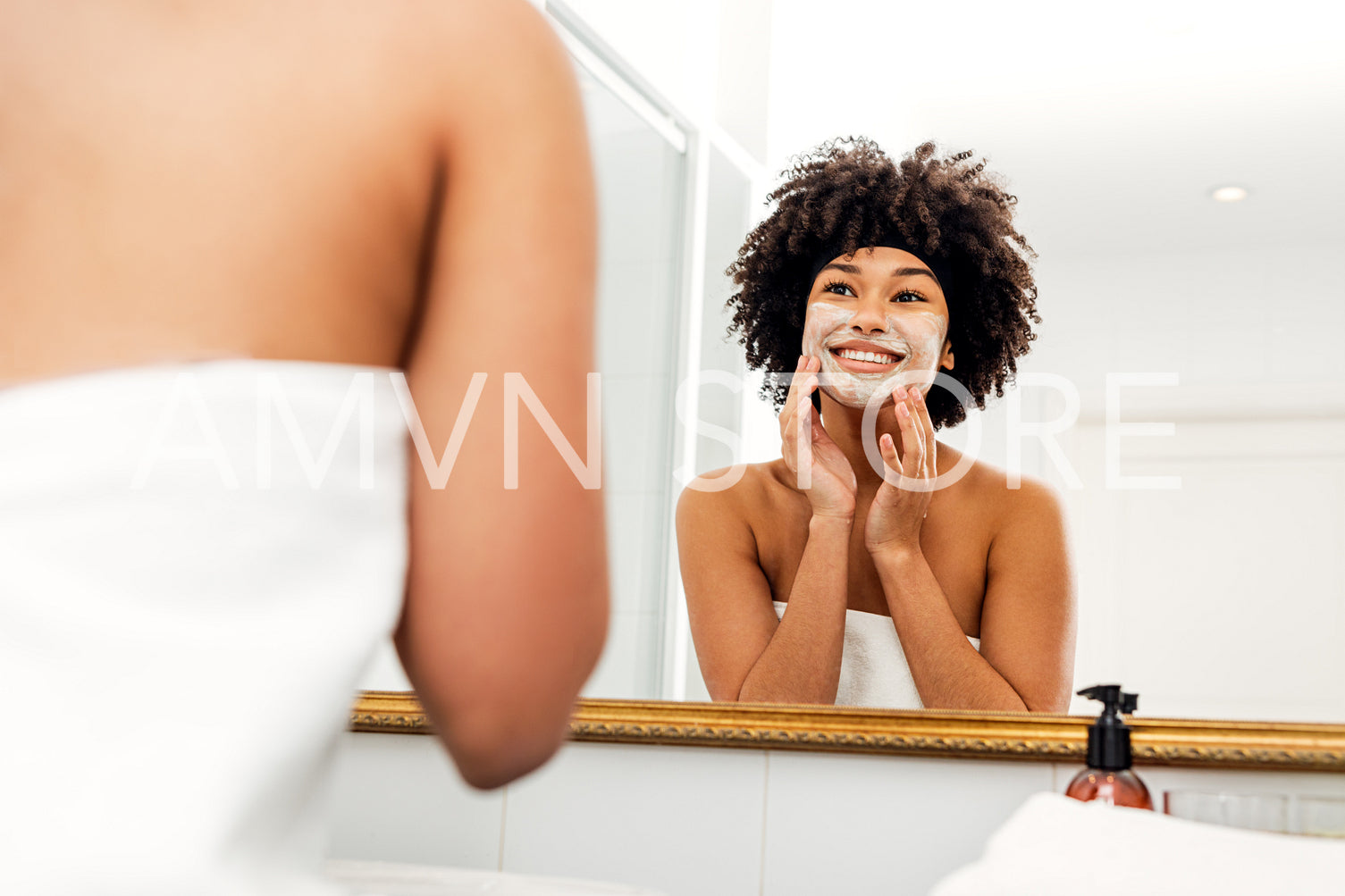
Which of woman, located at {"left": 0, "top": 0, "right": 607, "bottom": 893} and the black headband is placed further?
the black headband

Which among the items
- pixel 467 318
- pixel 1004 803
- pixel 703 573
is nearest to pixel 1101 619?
pixel 1004 803

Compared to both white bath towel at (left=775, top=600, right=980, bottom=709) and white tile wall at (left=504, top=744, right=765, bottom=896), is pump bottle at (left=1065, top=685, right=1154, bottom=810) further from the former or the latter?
white tile wall at (left=504, top=744, right=765, bottom=896)

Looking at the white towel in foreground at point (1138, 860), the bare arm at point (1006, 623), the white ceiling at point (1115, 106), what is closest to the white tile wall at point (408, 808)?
the bare arm at point (1006, 623)

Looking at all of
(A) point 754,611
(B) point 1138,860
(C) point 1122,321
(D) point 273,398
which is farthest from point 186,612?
(C) point 1122,321

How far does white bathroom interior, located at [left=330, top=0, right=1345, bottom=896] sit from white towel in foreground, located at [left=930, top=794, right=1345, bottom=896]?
0.19 m

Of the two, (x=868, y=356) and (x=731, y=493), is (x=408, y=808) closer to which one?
(x=731, y=493)

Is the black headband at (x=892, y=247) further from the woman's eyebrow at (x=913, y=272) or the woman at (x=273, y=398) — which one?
the woman at (x=273, y=398)

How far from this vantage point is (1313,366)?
2.36 ft

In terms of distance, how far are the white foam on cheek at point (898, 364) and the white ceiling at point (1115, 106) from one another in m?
0.10

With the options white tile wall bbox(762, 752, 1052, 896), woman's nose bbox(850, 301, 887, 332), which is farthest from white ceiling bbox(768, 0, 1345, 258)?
white tile wall bbox(762, 752, 1052, 896)

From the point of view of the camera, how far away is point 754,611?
795 millimetres

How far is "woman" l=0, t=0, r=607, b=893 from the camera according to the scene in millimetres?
320

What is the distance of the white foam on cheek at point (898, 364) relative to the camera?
79 cm

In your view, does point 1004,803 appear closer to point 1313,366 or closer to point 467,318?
point 1313,366
